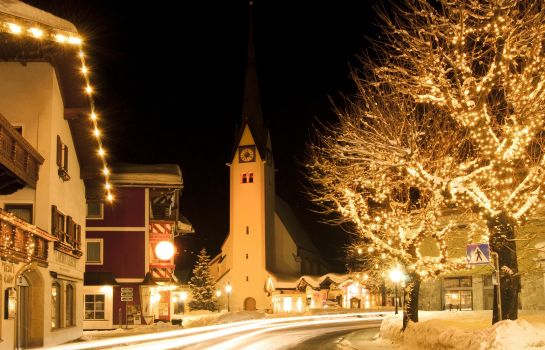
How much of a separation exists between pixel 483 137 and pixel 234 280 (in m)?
69.2

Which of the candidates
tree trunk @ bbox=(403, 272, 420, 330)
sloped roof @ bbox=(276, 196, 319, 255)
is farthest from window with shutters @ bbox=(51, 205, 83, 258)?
sloped roof @ bbox=(276, 196, 319, 255)

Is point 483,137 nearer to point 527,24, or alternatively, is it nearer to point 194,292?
point 527,24

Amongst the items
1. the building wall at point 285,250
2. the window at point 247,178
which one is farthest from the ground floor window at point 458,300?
the building wall at point 285,250

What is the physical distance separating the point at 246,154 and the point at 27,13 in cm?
6857

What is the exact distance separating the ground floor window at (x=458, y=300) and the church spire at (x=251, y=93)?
1886 inches

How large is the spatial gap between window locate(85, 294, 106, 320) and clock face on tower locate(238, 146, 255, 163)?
4519 cm

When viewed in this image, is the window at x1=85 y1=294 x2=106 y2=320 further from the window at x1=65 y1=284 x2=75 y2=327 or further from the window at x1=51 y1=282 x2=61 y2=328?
the window at x1=51 y1=282 x2=61 y2=328

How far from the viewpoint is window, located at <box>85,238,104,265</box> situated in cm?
4434

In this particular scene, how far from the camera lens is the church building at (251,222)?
82.9 m

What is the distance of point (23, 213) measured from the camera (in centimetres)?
2405

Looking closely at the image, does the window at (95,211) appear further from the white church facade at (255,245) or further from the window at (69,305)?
the white church facade at (255,245)

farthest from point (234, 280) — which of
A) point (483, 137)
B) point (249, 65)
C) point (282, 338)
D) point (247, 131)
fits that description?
point (483, 137)

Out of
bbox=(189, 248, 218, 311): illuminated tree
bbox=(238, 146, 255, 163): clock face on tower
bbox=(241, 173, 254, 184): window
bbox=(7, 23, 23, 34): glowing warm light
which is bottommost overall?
bbox=(189, 248, 218, 311): illuminated tree

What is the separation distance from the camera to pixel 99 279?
4319 cm
